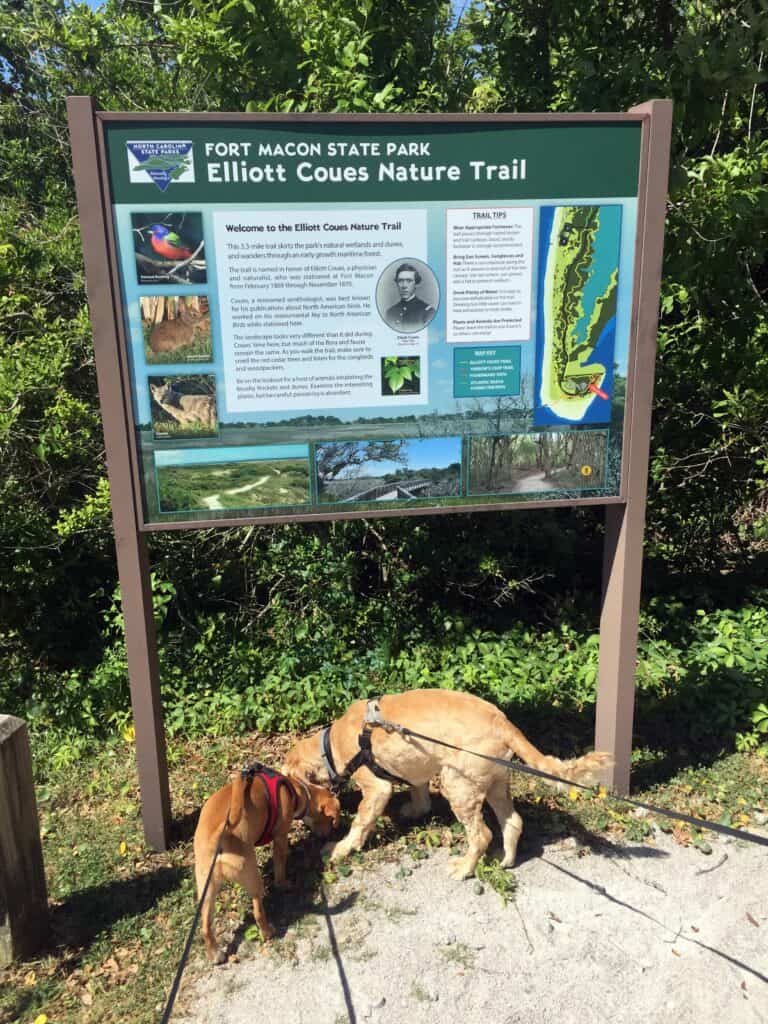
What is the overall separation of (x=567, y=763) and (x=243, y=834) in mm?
1559

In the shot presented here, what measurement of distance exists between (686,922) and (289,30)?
5953mm

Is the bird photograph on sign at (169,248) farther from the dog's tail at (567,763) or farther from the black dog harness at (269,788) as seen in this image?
the dog's tail at (567,763)

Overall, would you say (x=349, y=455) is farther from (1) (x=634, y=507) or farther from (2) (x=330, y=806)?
(2) (x=330, y=806)

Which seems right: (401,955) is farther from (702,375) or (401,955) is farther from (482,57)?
(482,57)

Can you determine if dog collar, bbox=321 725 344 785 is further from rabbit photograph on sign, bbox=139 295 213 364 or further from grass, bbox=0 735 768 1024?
rabbit photograph on sign, bbox=139 295 213 364

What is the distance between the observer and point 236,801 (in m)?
3.27

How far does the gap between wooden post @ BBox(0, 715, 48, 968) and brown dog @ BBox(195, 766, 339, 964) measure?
74 centimetres

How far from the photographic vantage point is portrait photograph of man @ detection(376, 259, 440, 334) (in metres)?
3.59

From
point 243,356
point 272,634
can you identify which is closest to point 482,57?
point 243,356

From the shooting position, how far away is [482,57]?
6270 mm

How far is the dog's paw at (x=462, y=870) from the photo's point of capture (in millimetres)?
3855

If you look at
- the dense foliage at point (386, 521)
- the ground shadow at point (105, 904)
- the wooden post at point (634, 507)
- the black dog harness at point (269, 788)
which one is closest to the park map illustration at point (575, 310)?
the wooden post at point (634, 507)

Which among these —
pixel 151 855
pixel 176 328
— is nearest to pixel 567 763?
pixel 151 855

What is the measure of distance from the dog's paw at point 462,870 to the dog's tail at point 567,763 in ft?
2.31
